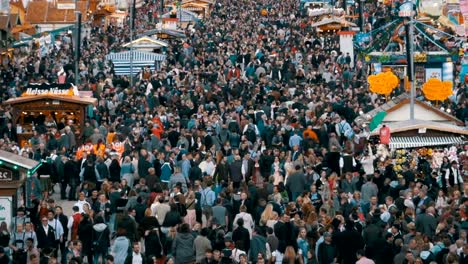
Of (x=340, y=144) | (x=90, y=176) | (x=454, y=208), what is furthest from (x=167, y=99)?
(x=454, y=208)

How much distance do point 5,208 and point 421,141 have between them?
10.8 metres

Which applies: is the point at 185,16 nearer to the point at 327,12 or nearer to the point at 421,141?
the point at 327,12

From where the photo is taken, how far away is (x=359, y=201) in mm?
29844

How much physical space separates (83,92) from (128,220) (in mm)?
18617

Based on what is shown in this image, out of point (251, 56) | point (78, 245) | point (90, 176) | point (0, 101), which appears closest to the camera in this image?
point (78, 245)

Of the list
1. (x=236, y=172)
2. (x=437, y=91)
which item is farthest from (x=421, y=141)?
(x=437, y=91)

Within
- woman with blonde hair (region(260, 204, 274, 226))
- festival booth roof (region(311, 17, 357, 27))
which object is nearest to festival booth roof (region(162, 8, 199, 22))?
festival booth roof (region(311, 17, 357, 27))

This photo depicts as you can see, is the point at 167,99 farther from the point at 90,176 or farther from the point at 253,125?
the point at 90,176

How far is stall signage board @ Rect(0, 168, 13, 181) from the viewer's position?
28.6m

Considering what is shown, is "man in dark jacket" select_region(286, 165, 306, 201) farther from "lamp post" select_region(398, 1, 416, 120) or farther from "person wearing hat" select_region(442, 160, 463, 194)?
"lamp post" select_region(398, 1, 416, 120)

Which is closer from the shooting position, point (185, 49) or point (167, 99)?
point (167, 99)

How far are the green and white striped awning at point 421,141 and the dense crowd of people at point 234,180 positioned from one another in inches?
18.4

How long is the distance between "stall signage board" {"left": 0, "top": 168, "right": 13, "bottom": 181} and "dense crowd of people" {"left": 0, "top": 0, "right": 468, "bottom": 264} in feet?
2.60

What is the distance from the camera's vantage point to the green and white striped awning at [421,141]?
36.2m
